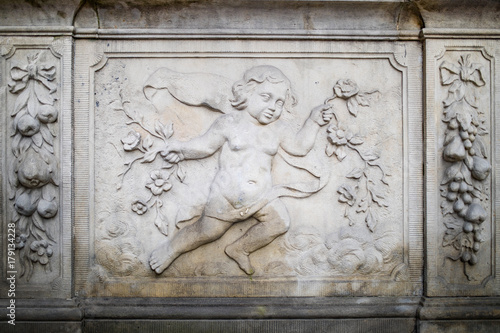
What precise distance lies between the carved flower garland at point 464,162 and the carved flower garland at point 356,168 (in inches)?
21.7

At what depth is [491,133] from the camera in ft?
13.6

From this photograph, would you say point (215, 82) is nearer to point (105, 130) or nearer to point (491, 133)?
point (105, 130)

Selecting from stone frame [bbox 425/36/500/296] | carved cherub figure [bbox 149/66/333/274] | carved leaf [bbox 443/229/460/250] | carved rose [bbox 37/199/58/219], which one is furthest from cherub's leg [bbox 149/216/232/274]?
carved leaf [bbox 443/229/460/250]

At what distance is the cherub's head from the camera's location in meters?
4.04

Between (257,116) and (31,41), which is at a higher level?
(31,41)

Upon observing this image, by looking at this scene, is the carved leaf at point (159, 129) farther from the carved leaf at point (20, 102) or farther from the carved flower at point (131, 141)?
the carved leaf at point (20, 102)

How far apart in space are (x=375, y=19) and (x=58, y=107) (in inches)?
108

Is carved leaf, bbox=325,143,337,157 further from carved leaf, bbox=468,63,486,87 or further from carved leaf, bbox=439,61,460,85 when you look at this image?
carved leaf, bbox=468,63,486,87

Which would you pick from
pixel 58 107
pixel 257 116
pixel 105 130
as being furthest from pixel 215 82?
pixel 58 107

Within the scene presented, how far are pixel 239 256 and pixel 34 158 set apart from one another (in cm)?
184

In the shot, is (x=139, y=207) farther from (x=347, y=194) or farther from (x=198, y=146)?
(x=347, y=194)

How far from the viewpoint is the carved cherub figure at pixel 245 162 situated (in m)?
4.01

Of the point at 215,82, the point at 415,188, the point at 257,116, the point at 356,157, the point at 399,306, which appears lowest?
the point at 399,306

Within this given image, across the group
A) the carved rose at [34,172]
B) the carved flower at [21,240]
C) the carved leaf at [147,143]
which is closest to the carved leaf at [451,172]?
the carved leaf at [147,143]
